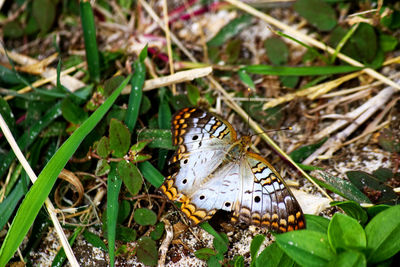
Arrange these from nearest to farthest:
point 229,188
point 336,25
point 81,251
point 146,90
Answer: point 229,188, point 81,251, point 146,90, point 336,25

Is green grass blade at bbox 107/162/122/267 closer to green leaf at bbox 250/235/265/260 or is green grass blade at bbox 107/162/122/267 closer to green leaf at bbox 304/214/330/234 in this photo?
green leaf at bbox 250/235/265/260

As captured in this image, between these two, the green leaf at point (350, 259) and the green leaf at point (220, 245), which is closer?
the green leaf at point (350, 259)

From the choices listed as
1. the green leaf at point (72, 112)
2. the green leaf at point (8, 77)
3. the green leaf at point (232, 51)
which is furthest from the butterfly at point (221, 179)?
the green leaf at point (8, 77)

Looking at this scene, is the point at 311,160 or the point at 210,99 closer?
the point at 311,160

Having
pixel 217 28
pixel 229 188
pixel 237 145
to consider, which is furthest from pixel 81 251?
pixel 217 28

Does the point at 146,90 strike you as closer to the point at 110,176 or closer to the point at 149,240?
the point at 110,176

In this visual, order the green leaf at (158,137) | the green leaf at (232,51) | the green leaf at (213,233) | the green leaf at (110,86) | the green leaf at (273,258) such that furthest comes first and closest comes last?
1. the green leaf at (232,51)
2. the green leaf at (110,86)
3. the green leaf at (158,137)
4. the green leaf at (213,233)
5. the green leaf at (273,258)

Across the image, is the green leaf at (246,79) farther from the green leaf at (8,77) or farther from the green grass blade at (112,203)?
the green leaf at (8,77)
